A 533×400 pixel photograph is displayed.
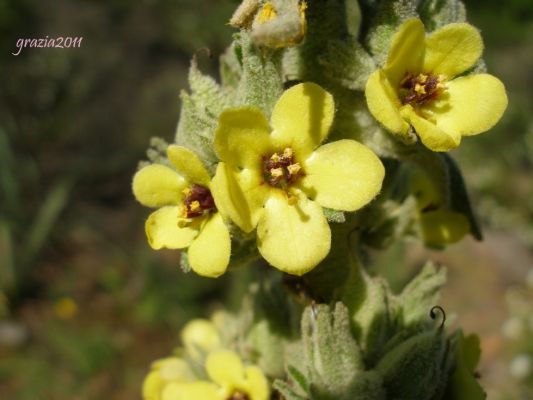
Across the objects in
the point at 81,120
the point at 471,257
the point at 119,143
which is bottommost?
the point at 471,257

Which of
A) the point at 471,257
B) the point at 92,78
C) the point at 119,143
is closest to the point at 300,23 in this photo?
the point at 471,257

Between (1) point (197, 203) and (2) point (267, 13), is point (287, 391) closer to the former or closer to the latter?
(1) point (197, 203)

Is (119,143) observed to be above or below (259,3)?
above

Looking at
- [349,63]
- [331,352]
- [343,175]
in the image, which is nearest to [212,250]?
[343,175]

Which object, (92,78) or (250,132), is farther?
(92,78)

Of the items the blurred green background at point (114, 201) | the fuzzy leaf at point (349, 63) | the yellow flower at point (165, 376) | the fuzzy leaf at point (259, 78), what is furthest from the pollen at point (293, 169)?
the blurred green background at point (114, 201)

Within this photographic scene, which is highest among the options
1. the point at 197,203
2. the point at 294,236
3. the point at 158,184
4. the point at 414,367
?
the point at 158,184

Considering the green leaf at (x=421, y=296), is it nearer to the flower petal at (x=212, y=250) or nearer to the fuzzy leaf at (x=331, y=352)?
the fuzzy leaf at (x=331, y=352)

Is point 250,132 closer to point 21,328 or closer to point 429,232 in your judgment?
point 429,232
